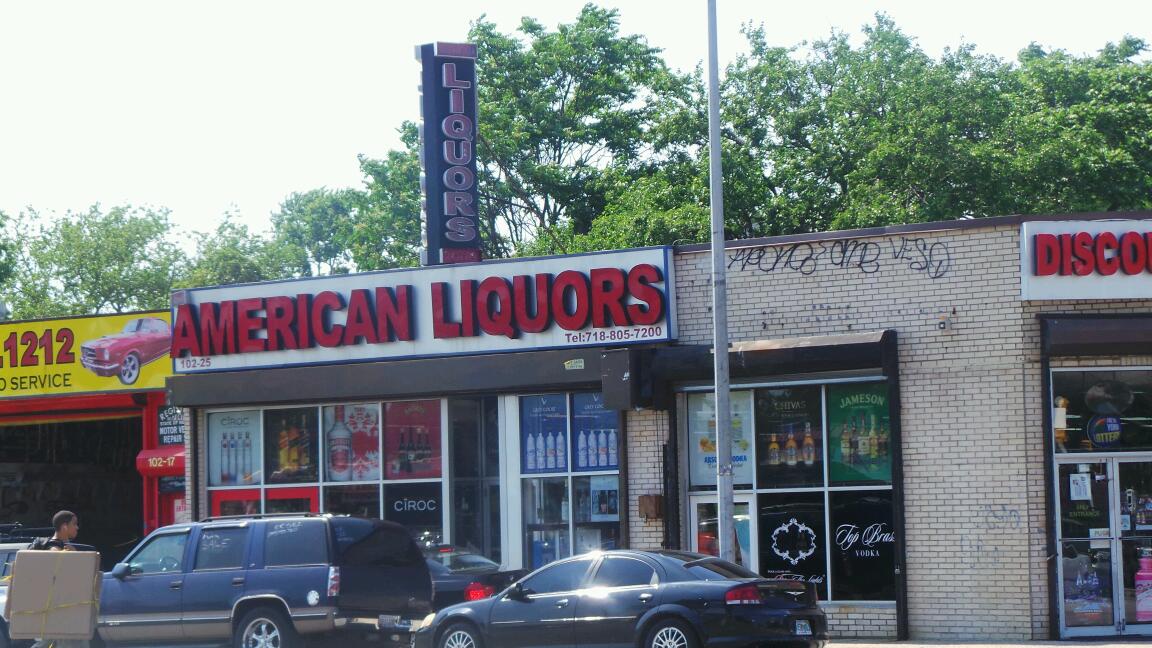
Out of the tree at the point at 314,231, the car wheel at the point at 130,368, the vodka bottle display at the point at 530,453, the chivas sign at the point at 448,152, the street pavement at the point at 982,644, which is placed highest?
the tree at the point at 314,231

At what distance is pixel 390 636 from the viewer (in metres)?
15.5

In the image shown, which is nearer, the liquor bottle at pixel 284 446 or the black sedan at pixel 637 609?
the black sedan at pixel 637 609

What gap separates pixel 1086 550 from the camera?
17.2 m

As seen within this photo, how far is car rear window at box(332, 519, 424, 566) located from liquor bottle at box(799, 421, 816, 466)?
221 inches

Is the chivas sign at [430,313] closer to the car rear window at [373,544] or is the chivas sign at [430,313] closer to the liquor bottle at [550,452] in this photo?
the liquor bottle at [550,452]

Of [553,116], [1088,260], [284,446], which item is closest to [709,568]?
[1088,260]

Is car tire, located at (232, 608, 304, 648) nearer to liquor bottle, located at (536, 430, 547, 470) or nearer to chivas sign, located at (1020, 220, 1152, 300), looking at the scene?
liquor bottle, located at (536, 430, 547, 470)

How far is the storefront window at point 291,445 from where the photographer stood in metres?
22.5

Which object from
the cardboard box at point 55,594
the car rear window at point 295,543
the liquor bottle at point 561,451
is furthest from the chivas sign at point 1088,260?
the cardboard box at point 55,594

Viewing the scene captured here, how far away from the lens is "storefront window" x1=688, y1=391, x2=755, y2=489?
1914 centimetres

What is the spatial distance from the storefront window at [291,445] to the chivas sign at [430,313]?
3.07 ft

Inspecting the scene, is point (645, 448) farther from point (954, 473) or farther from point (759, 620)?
point (759, 620)

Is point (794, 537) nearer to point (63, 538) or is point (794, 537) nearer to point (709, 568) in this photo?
point (709, 568)

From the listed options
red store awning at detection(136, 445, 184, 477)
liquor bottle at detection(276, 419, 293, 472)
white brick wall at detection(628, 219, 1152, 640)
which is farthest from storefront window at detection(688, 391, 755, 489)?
red store awning at detection(136, 445, 184, 477)
